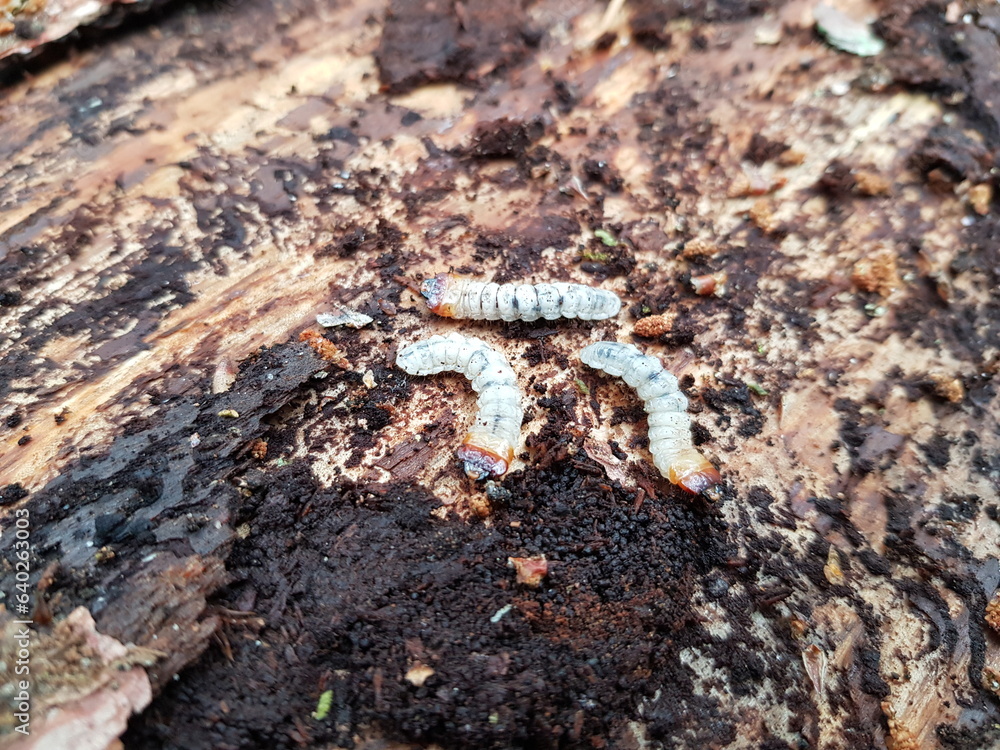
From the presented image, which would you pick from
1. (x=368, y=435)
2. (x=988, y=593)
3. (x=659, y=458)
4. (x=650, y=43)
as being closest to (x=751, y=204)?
(x=650, y=43)

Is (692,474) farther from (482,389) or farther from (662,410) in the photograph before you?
(482,389)

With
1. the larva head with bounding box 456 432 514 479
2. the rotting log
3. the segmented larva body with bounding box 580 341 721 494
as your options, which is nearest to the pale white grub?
the rotting log

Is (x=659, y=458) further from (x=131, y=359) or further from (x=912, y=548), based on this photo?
(x=131, y=359)

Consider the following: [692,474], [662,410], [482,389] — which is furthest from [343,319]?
[692,474]

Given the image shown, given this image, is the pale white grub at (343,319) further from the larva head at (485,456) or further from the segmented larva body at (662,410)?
the segmented larva body at (662,410)

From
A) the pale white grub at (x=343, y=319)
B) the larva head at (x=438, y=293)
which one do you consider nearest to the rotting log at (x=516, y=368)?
the pale white grub at (x=343, y=319)

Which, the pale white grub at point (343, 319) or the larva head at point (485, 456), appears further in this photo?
the pale white grub at point (343, 319)
